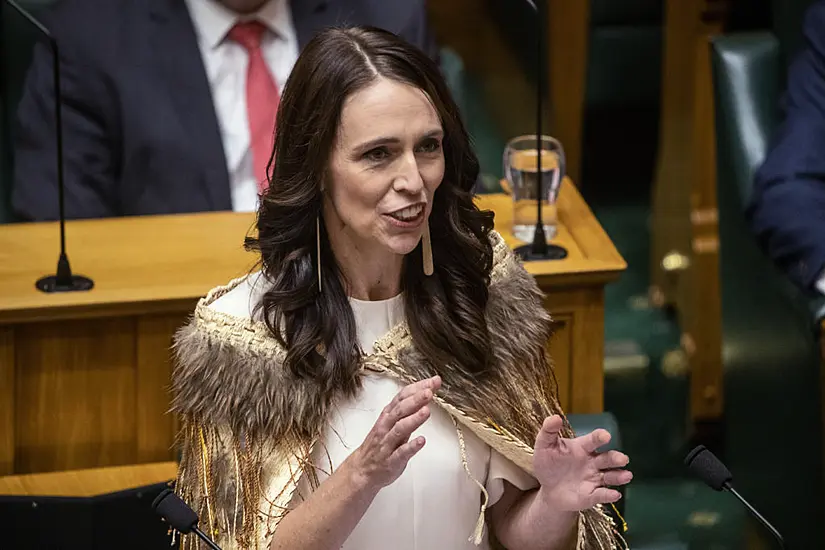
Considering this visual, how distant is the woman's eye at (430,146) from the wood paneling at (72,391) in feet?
2.80

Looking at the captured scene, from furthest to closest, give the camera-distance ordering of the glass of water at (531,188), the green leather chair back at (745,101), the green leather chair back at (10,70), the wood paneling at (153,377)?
1. the green leather chair back at (10,70)
2. the green leather chair back at (745,101)
3. the glass of water at (531,188)
4. the wood paneling at (153,377)

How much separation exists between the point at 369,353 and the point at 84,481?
27.4 inches

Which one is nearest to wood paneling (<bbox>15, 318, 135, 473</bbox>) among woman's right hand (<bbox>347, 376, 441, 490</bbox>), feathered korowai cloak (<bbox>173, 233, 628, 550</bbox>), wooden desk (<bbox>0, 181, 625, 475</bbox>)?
wooden desk (<bbox>0, 181, 625, 475</bbox>)

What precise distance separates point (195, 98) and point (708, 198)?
54.7 inches

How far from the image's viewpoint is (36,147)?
137 inches

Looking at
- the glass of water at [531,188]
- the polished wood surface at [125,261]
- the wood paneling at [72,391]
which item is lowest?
the wood paneling at [72,391]

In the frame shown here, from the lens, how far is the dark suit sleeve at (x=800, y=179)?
3.11 meters

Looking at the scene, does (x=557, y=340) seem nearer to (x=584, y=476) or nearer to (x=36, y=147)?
(x=584, y=476)

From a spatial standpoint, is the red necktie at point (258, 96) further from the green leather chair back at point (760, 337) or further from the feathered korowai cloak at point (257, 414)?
the feathered korowai cloak at point (257, 414)

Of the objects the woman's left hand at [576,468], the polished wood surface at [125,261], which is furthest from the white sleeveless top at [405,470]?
the polished wood surface at [125,261]

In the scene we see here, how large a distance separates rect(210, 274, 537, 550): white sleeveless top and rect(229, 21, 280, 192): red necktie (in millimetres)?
1237

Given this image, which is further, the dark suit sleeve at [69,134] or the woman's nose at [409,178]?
the dark suit sleeve at [69,134]

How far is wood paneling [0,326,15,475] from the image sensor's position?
2736 millimetres

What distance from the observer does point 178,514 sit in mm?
2027
